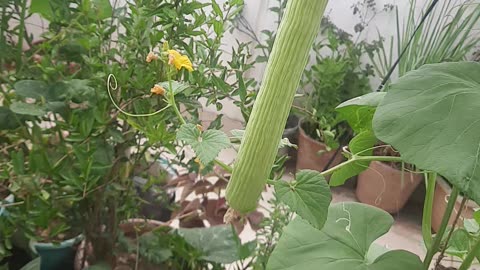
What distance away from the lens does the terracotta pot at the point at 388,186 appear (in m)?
1.78

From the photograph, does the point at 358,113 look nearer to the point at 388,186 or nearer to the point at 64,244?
the point at 64,244

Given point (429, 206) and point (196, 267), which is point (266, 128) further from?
point (196, 267)

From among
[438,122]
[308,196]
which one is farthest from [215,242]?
[438,122]

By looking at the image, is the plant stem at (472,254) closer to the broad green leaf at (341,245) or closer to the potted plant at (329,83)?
the broad green leaf at (341,245)

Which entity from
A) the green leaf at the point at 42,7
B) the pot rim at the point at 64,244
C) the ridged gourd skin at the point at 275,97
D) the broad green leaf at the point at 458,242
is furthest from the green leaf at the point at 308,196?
the pot rim at the point at 64,244

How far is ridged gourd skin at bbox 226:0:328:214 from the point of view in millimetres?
435

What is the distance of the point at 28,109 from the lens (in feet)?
2.22

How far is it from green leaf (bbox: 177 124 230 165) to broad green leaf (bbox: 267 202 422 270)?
172 millimetres

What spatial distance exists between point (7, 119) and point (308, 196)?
45cm

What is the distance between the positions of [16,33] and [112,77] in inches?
6.9

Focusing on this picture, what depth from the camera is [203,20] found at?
2.40ft

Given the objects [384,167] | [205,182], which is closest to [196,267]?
[205,182]

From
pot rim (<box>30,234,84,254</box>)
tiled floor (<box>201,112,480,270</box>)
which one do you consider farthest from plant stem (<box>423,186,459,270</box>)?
tiled floor (<box>201,112,480,270</box>)

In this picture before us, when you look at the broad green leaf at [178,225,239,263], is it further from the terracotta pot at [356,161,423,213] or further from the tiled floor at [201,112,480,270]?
the terracotta pot at [356,161,423,213]
